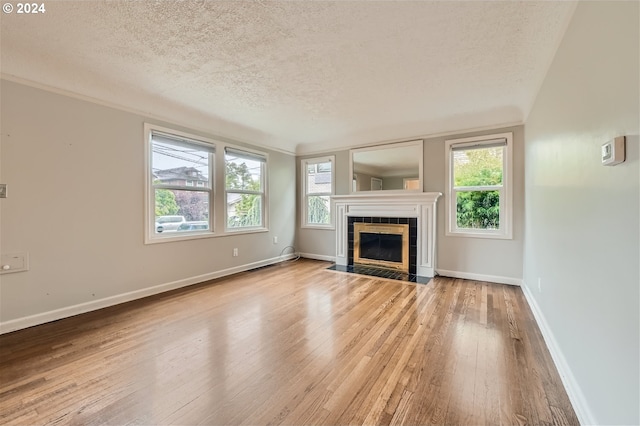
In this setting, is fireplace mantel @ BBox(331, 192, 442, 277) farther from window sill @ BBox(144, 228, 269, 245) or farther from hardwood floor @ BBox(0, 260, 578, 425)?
window sill @ BBox(144, 228, 269, 245)

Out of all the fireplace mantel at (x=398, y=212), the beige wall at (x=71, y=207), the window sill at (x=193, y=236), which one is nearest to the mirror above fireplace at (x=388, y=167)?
the fireplace mantel at (x=398, y=212)

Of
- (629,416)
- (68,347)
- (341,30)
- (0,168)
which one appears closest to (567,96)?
(341,30)

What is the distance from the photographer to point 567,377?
1676mm

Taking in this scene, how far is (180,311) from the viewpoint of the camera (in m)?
2.88

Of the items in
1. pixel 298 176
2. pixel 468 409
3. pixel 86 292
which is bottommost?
pixel 468 409

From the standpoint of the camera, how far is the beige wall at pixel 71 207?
244 cm

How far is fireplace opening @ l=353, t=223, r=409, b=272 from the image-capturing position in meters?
4.48

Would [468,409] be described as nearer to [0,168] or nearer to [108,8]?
[108,8]

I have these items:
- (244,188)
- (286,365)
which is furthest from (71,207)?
(286,365)

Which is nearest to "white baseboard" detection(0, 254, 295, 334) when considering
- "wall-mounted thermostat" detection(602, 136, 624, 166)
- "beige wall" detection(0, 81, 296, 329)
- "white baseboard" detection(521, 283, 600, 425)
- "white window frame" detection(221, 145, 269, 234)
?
"beige wall" detection(0, 81, 296, 329)

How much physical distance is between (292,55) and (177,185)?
2.35 meters

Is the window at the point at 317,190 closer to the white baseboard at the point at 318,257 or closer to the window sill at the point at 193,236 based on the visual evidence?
the white baseboard at the point at 318,257

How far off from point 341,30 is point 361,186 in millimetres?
3151

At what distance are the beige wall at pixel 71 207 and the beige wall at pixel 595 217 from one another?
3.97 m
